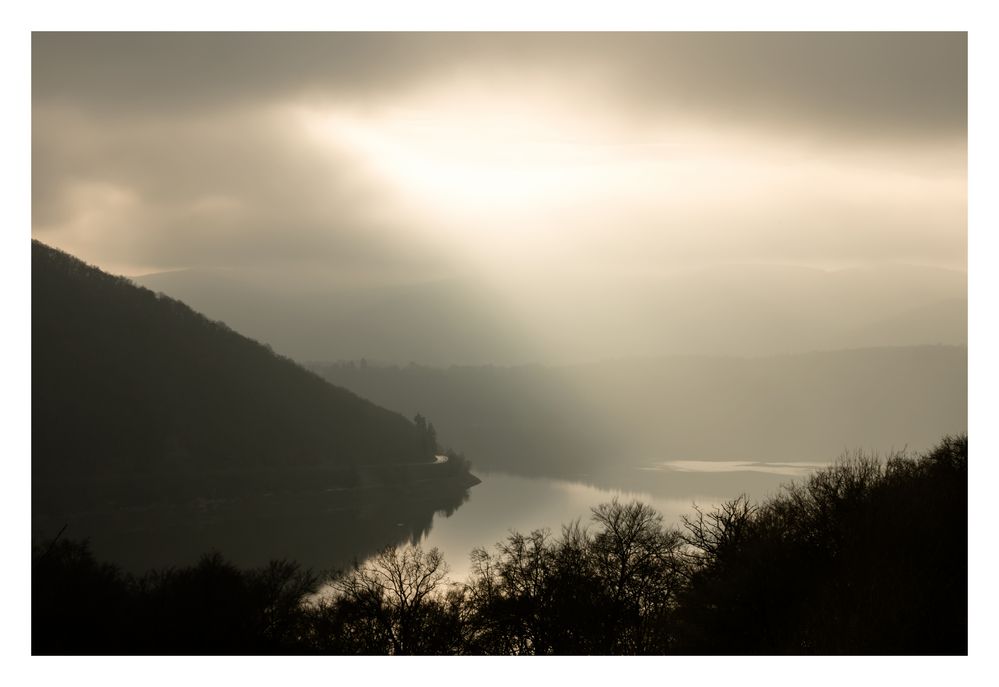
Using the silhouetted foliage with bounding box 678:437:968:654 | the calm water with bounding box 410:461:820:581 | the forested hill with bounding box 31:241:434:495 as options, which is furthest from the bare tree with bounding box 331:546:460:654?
the forested hill with bounding box 31:241:434:495

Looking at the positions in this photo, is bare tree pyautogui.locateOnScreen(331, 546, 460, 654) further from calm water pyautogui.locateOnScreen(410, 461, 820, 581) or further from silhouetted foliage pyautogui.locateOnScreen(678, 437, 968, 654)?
calm water pyautogui.locateOnScreen(410, 461, 820, 581)

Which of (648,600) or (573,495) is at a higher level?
(648,600)

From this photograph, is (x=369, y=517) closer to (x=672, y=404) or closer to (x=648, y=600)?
(x=648, y=600)

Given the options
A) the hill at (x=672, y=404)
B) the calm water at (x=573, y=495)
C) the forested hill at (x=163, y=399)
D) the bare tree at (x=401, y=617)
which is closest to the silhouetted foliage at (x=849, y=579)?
the bare tree at (x=401, y=617)

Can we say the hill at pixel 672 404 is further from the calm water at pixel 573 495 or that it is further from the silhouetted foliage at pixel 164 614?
the silhouetted foliage at pixel 164 614

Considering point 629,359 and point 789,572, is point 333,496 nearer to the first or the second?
point 789,572

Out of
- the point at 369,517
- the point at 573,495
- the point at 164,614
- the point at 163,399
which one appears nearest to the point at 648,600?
the point at 164,614
